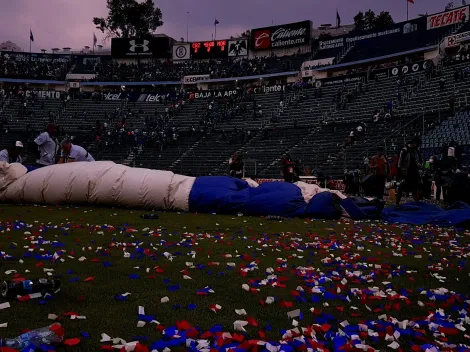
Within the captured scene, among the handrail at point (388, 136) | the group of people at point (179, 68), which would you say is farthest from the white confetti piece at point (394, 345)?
the group of people at point (179, 68)

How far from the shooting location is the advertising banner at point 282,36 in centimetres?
4288

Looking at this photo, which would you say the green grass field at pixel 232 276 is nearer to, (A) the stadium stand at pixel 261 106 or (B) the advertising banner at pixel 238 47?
(A) the stadium stand at pixel 261 106

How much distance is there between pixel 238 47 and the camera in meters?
→ 47.0

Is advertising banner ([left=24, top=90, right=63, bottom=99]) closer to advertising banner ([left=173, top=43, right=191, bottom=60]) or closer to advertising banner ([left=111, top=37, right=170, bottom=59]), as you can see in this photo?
advertising banner ([left=111, top=37, right=170, bottom=59])

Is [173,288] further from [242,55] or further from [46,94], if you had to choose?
[46,94]

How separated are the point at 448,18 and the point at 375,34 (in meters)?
6.34

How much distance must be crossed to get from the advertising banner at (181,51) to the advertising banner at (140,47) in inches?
53.5

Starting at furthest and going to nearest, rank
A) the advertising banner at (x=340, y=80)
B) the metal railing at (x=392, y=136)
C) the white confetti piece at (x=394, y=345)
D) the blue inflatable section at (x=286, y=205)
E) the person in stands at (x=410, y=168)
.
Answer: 1. the advertising banner at (x=340, y=80)
2. the metal railing at (x=392, y=136)
3. the person in stands at (x=410, y=168)
4. the blue inflatable section at (x=286, y=205)
5. the white confetti piece at (x=394, y=345)

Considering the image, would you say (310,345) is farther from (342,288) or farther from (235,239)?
(235,239)

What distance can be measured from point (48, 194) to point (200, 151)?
2223 centimetres

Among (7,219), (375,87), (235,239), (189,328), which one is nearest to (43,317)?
(189,328)

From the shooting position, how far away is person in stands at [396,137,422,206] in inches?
386

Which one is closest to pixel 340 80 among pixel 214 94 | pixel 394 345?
pixel 214 94

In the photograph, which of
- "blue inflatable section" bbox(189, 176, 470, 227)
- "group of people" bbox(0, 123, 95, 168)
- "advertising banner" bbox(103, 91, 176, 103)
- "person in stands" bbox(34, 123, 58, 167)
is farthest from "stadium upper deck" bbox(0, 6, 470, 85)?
"person in stands" bbox(34, 123, 58, 167)
